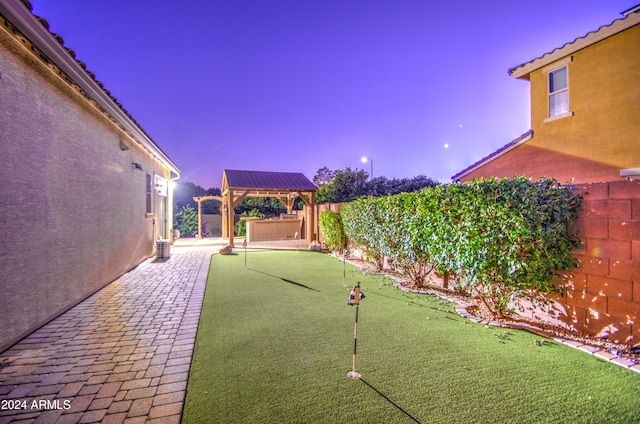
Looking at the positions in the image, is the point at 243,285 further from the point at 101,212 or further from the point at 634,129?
the point at 634,129

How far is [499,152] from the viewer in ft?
36.7

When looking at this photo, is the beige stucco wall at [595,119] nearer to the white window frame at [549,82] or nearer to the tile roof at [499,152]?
the white window frame at [549,82]

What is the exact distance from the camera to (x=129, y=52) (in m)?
34.2

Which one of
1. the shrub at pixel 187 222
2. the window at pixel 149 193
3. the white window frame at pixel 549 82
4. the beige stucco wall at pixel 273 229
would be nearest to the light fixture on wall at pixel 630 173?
the white window frame at pixel 549 82

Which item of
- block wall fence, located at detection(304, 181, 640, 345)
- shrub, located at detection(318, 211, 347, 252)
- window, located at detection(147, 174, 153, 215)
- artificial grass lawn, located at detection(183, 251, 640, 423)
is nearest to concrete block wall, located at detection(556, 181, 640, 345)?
block wall fence, located at detection(304, 181, 640, 345)

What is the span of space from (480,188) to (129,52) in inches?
1644

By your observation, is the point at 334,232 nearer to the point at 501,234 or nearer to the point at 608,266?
the point at 501,234

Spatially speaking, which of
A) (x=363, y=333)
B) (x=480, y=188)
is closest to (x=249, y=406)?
(x=363, y=333)

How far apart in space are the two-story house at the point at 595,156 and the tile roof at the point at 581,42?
0.02 metres

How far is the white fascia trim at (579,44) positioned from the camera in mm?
7484

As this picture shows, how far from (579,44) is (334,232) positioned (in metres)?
9.30

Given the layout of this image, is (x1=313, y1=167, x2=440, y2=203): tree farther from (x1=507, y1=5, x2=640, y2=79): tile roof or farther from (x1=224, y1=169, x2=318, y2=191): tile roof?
(x1=507, y1=5, x2=640, y2=79): tile roof

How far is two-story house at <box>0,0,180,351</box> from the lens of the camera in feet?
12.1

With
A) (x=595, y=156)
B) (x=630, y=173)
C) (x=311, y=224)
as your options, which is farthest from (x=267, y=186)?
(x=630, y=173)
